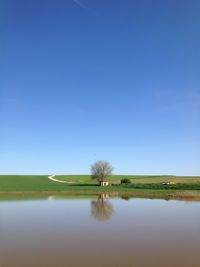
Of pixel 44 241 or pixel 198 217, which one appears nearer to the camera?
pixel 44 241

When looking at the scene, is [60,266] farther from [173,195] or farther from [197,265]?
[173,195]

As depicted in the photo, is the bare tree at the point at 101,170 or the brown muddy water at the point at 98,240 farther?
the bare tree at the point at 101,170

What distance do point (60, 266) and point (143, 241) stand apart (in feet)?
15.4

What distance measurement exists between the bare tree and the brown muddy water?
4125 centimetres

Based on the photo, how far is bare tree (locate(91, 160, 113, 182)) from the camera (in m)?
63.1

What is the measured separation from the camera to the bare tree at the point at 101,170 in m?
63.1

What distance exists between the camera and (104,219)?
20.2 meters

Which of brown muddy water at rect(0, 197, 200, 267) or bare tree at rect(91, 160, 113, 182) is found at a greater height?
bare tree at rect(91, 160, 113, 182)

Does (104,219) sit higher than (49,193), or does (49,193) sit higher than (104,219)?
(49,193)

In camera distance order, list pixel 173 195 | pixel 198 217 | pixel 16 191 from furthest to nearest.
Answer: pixel 16 191 → pixel 173 195 → pixel 198 217

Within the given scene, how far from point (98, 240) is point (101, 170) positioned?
4971 centimetres

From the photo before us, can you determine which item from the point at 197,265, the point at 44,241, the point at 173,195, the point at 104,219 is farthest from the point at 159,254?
the point at 173,195

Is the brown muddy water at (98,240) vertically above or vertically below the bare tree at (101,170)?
below

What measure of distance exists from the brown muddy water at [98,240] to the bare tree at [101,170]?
41245mm
